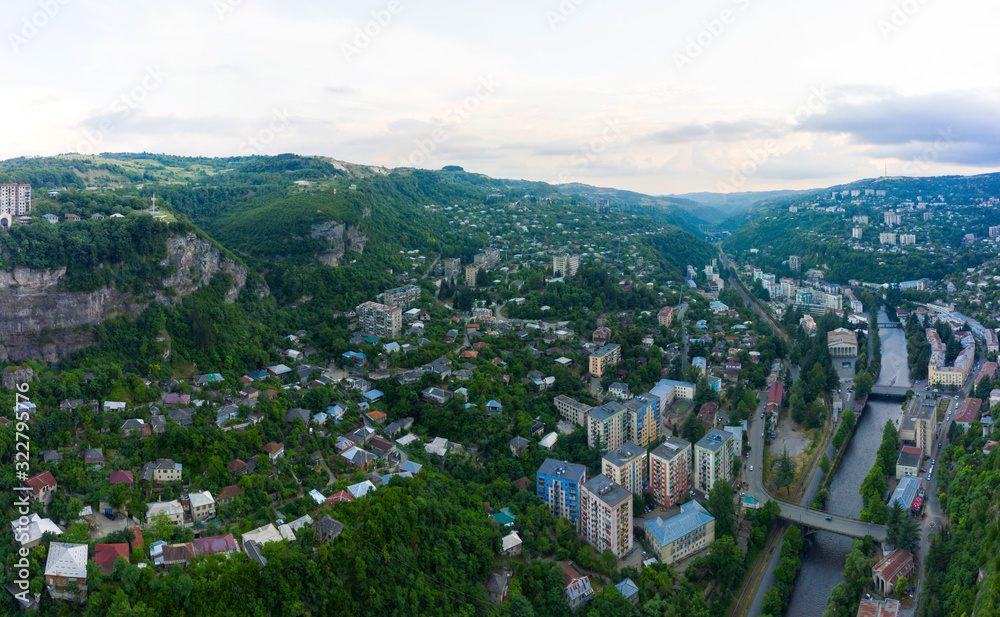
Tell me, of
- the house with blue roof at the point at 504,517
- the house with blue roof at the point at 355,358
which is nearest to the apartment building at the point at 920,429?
the house with blue roof at the point at 504,517

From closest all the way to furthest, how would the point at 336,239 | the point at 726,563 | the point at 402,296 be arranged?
the point at 726,563 → the point at 402,296 → the point at 336,239

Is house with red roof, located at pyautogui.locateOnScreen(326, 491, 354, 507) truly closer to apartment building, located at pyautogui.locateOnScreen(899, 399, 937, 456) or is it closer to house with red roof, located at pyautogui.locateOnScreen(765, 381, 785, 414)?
house with red roof, located at pyautogui.locateOnScreen(765, 381, 785, 414)

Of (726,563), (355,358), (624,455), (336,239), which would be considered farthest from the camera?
(336,239)

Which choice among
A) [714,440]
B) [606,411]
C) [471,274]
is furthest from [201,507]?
[471,274]

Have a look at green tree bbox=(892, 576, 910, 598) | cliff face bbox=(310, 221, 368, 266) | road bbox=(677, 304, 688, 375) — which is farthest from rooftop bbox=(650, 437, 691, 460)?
cliff face bbox=(310, 221, 368, 266)

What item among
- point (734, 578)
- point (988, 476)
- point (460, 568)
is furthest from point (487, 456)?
point (988, 476)

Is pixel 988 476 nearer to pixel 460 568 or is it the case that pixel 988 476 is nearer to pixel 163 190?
pixel 460 568

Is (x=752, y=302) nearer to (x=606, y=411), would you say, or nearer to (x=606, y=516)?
(x=606, y=411)
